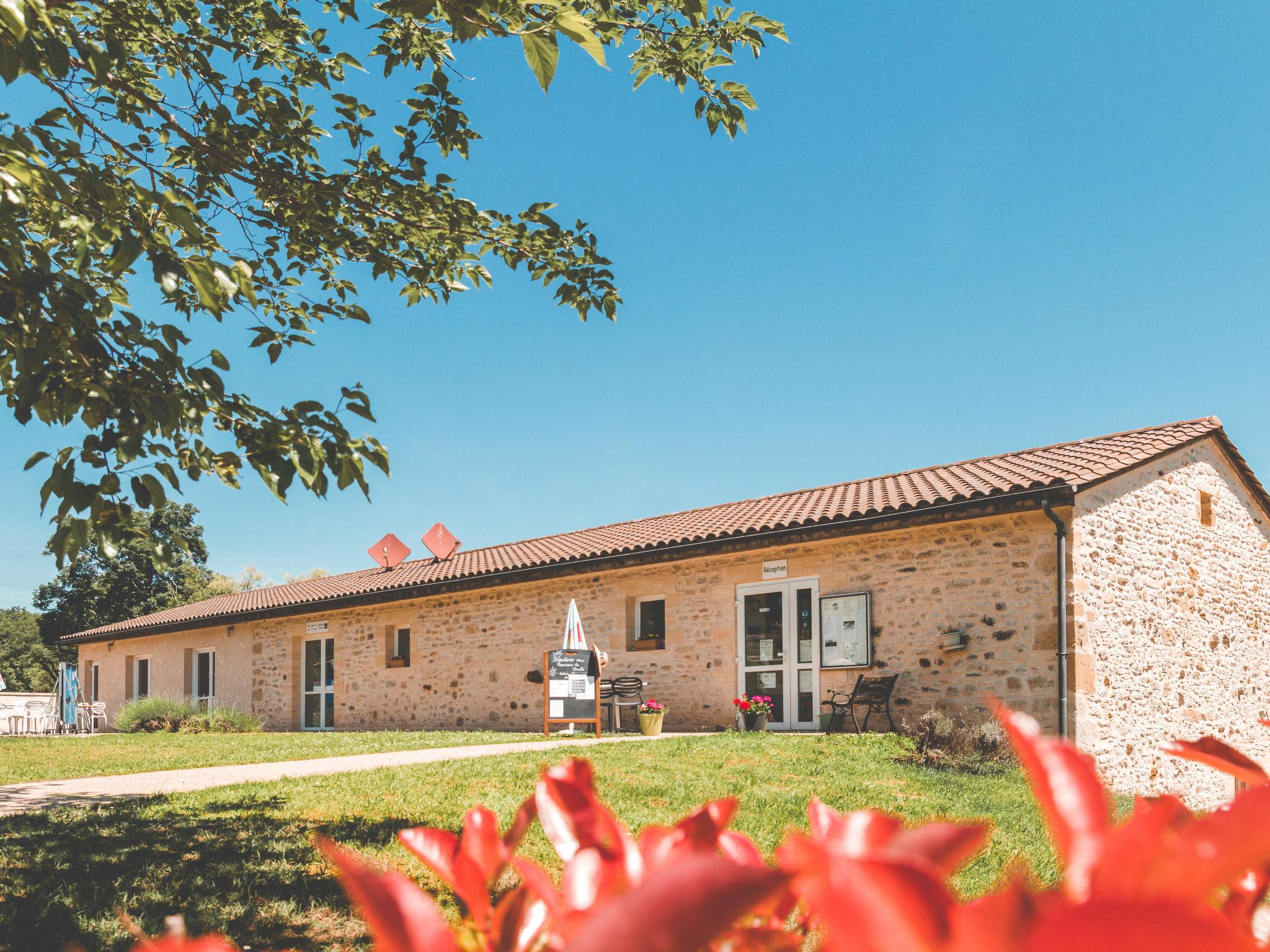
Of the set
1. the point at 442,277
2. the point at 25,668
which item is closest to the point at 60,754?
the point at 442,277

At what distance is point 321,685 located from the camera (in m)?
19.2

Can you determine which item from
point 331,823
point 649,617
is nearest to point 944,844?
point 331,823

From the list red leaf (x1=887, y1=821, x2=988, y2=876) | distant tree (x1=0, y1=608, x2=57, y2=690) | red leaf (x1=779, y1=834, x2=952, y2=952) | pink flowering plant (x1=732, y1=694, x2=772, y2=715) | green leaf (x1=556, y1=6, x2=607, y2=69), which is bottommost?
distant tree (x1=0, y1=608, x2=57, y2=690)

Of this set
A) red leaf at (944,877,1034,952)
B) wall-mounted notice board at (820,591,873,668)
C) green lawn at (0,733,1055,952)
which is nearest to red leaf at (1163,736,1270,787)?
red leaf at (944,877,1034,952)

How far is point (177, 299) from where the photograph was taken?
16.7ft

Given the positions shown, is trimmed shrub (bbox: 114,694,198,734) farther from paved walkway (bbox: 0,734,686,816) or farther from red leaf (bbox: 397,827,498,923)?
red leaf (bbox: 397,827,498,923)

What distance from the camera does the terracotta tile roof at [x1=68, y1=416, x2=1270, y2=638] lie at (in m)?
11.1

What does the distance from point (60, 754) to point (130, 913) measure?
8934 millimetres

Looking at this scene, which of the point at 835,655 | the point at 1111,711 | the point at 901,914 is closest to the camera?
the point at 901,914

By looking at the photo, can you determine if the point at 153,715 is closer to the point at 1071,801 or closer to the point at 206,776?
the point at 206,776

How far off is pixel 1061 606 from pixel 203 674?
20400 mm

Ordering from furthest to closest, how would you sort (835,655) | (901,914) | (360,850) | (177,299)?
(835,655) → (177,299) → (360,850) → (901,914)

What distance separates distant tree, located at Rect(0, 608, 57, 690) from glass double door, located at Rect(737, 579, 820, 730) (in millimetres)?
40485

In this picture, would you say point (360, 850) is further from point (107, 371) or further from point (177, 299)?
point (177, 299)
